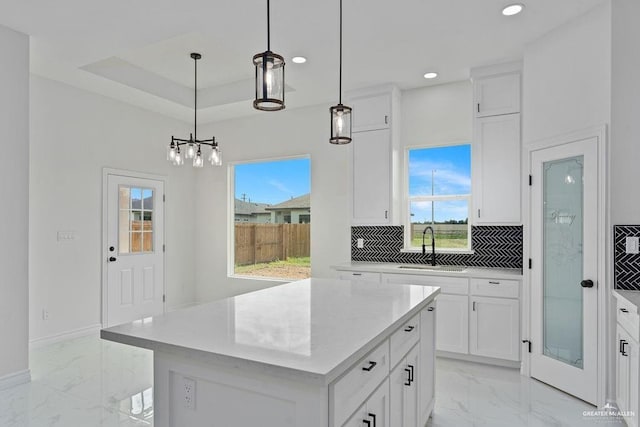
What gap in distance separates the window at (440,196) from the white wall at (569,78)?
98cm

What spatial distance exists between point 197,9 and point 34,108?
2.49m

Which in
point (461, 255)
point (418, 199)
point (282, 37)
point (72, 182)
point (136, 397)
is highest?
point (282, 37)

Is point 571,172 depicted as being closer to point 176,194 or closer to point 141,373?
point 141,373

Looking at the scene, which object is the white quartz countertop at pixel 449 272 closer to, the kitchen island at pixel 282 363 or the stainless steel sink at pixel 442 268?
the stainless steel sink at pixel 442 268

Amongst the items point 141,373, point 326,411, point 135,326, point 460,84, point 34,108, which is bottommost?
point 141,373

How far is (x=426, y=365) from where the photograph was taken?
261 centimetres

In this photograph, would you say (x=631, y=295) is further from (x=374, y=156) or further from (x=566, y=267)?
(x=374, y=156)

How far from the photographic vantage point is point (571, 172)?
3.18m

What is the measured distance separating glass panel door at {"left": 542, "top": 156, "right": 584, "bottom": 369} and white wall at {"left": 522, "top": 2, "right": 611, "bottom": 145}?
1.08 feet

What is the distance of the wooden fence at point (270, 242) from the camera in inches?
220

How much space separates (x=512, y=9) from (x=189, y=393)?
330cm

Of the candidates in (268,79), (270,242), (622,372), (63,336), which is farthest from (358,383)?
(270,242)

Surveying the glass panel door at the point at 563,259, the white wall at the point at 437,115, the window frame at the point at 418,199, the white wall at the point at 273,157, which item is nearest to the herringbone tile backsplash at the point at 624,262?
the glass panel door at the point at 563,259

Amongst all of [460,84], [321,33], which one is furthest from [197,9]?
[460,84]
